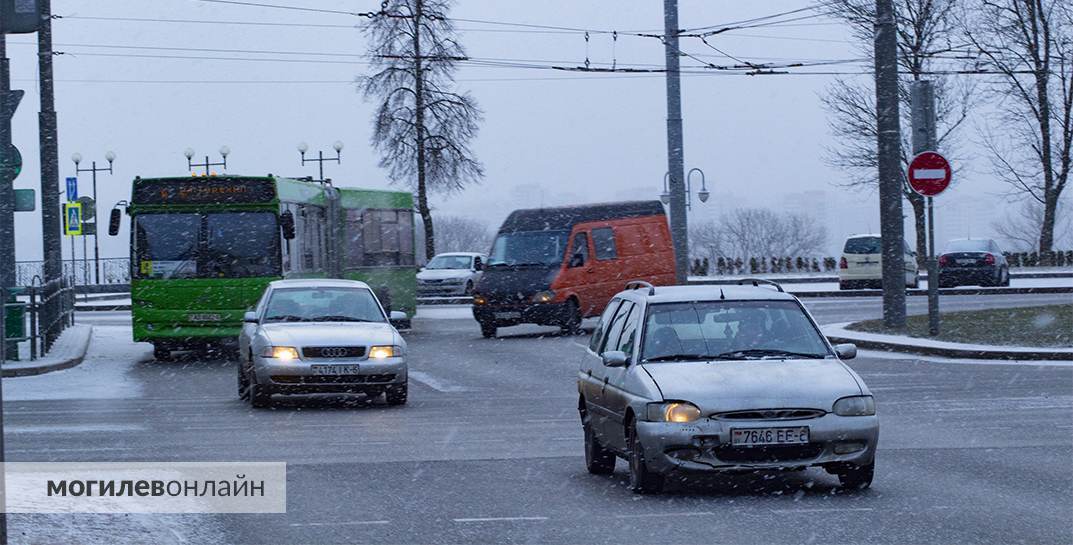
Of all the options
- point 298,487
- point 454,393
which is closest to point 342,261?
point 454,393

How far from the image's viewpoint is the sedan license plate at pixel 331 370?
17234 mm

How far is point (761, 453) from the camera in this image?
1002 cm

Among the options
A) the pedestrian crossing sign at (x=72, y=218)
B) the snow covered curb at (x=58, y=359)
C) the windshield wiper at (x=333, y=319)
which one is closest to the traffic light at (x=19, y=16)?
the windshield wiper at (x=333, y=319)

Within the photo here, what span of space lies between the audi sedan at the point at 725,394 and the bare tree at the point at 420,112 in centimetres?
5237

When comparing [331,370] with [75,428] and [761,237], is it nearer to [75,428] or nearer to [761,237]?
[75,428]

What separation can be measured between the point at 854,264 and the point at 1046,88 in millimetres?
18872

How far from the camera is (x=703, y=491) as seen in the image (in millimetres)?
10633

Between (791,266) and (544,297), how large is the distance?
39.0 meters

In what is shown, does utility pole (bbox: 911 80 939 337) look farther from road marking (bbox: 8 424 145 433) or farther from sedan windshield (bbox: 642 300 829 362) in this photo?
sedan windshield (bbox: 642 300 829 362)

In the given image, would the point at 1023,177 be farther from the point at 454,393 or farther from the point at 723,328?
the point at 723,328

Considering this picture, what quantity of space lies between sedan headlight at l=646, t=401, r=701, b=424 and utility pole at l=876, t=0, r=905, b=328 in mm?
16543

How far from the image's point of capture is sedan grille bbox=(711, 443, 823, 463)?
998cm

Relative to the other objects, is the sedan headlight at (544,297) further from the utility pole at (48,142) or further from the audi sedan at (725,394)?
the audi sedan at (725,394)

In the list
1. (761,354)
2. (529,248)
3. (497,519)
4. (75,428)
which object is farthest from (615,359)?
(529,248)
